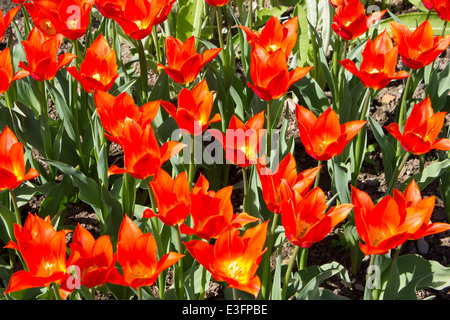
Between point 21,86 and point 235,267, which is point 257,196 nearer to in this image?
point 235,267

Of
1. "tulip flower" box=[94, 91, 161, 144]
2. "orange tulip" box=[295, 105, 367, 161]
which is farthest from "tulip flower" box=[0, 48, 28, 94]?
"orange tulip" box=[295, 105, 367, 161]

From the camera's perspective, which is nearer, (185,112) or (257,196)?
(185,112)

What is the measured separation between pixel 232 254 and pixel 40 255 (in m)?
0.45

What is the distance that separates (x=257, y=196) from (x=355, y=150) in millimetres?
523

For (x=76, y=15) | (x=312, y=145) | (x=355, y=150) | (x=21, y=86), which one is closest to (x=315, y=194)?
(x=312, y=145)

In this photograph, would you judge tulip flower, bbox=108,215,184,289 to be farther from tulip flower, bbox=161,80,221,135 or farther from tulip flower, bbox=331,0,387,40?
tulip flower, bbox=331,0,387,40

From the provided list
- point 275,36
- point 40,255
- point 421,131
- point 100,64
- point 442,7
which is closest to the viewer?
point 40,255

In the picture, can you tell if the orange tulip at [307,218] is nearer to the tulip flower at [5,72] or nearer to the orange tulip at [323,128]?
the orange tulip at [323,128]

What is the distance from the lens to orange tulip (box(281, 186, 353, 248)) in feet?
4.42

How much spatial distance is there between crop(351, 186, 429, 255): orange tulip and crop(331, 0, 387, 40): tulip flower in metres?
0.86

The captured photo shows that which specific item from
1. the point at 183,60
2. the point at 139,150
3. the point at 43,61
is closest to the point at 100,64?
the point at 43,61

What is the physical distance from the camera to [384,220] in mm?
1410

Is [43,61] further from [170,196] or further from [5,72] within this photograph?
[170,196]

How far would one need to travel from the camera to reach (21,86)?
8.21 feet
